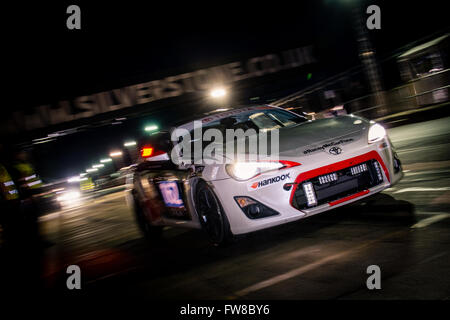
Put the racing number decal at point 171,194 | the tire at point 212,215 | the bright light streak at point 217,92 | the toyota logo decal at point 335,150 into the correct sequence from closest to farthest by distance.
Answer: the toyota logo decal at point 335,150 < the tire at point 212,215 < the racing number decal at point 171,194 < the bright light streak at point 217,92

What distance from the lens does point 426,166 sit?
6.50 m

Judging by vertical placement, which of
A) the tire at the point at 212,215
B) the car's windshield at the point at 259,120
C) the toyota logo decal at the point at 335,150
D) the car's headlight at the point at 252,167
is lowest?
the tire at the point at 212,215

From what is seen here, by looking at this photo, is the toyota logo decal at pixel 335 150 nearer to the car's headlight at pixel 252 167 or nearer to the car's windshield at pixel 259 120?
the car's headlight at pixel 252 167

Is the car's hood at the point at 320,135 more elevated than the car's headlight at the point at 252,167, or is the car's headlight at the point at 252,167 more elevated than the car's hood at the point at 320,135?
the car's hood at the point at 320,135

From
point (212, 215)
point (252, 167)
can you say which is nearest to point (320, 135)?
point (252, 167)

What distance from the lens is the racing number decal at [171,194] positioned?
17.2 feet

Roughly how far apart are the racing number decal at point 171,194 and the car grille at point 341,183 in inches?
63.8

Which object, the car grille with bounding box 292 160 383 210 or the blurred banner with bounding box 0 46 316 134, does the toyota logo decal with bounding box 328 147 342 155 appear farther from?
the blurred banner with bounding box 0 46 316 134

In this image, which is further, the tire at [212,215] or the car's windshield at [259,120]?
the car's windshield at [259,120]

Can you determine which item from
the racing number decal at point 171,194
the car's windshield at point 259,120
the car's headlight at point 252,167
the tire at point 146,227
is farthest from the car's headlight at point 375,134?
the tire at point 146,227
